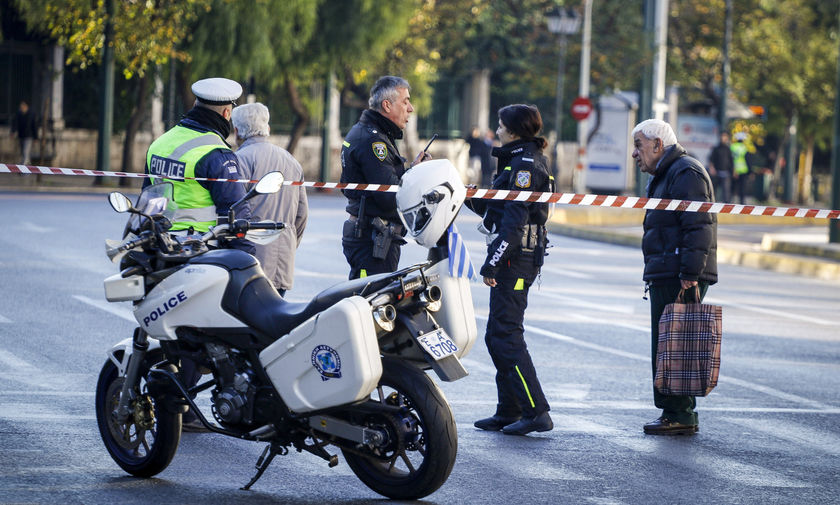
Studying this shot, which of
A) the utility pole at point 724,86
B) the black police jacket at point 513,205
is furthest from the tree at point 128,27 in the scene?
the black police jacket at point 513,205

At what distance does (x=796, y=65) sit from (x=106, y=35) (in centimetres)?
2075

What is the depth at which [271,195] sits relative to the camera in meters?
8.64

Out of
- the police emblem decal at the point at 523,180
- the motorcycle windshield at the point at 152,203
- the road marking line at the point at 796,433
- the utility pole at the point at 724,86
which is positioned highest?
the utility pole at the point at 724,86

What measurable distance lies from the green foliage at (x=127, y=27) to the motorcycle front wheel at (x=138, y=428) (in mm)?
23710

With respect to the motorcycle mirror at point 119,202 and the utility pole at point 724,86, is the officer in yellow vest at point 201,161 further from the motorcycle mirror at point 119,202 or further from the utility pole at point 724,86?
the utility pole at point 724,86

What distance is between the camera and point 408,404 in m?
6.14

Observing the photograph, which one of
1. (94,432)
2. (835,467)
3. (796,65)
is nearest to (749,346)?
(835,467)

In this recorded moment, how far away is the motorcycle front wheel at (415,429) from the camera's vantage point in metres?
6.03

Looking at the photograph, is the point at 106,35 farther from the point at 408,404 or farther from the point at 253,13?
the point at 408,404

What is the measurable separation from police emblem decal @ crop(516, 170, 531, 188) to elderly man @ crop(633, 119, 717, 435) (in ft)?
2.43

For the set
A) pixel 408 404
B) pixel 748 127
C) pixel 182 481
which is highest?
pixel 748 127

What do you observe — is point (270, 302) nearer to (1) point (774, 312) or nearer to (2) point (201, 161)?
(2) point (201, 161)

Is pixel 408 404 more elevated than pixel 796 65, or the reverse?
pixel 796 65

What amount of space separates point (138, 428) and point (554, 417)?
2867mm
